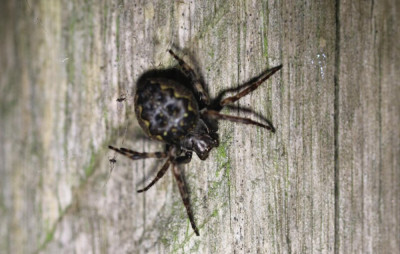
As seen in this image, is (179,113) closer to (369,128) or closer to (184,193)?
(184,193)

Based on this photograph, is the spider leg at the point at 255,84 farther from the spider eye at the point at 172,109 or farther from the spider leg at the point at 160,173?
the spider leg at the point at 160,173

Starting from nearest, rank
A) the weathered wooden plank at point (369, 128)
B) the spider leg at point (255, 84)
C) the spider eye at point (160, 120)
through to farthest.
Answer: the spider leg at point (255, 84) < the weathered wooden plank at point (369, 128) < the spider eye at point (160, 120)

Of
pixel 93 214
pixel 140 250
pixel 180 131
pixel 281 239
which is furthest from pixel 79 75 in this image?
pixel 281 239

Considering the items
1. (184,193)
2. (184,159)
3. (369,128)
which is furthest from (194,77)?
(369,128)

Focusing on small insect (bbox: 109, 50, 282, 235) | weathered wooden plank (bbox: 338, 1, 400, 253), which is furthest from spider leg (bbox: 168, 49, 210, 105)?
weathered wooden plank (bbox: 338, 1, 400, 253)

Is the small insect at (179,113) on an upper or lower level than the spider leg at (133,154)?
upper

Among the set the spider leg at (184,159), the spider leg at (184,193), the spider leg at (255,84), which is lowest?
the spider leg at (184,193)

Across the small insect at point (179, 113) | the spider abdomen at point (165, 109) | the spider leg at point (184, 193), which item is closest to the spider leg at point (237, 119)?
the small insect at point (179, 113)
